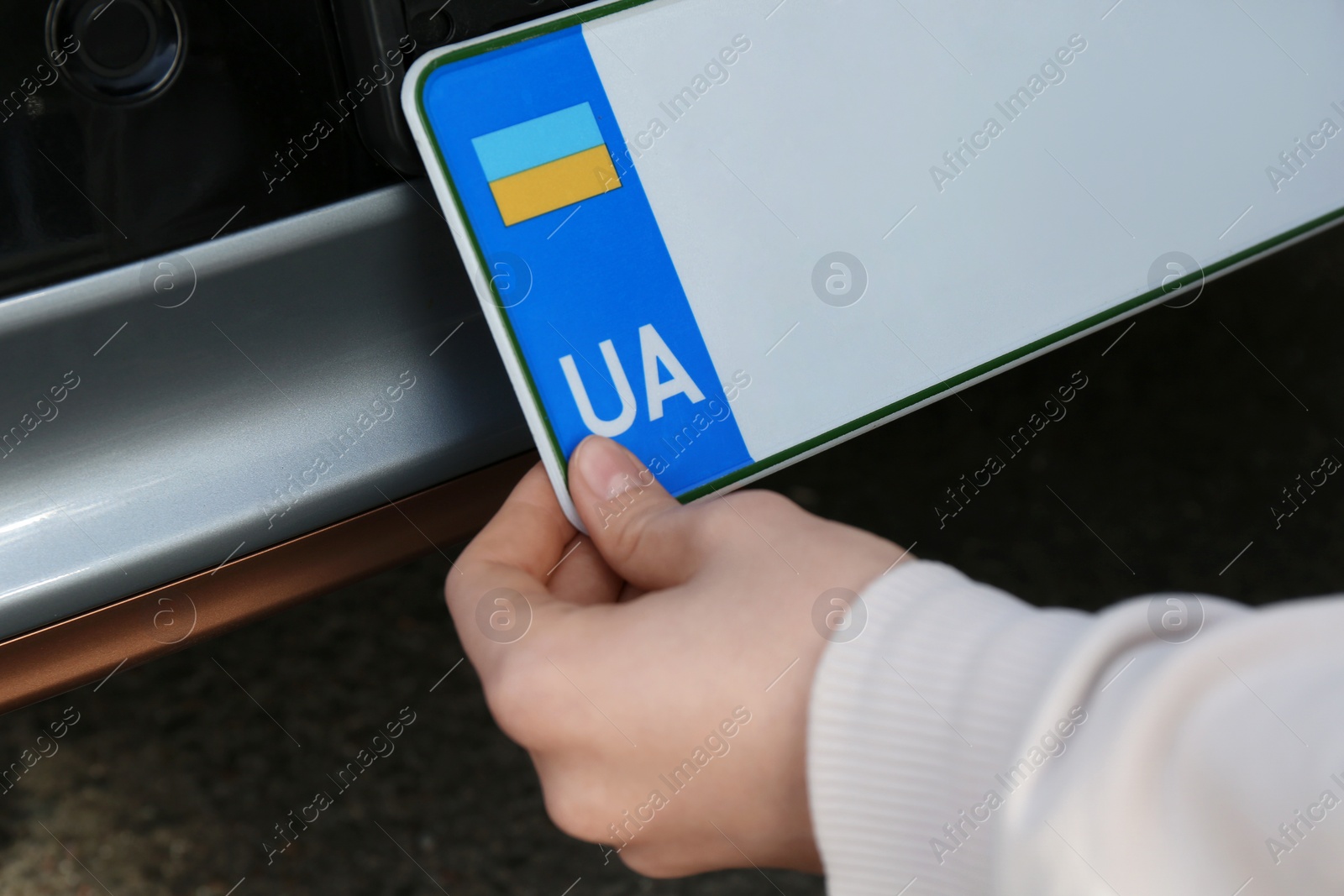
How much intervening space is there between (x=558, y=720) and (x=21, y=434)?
30 cm

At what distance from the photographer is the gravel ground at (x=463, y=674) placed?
996 millimetres

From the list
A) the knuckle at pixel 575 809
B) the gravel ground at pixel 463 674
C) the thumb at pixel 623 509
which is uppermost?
the thumb at pixel 623 509

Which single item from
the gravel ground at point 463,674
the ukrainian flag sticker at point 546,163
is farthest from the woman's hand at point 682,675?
the gravel ground at point 463,674

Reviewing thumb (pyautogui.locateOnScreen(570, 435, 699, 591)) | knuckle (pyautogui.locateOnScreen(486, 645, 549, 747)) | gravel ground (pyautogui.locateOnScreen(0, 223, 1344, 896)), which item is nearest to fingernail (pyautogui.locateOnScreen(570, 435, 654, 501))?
thumb (pyautogui.locateOnScreen(570, 435, 699, 591))

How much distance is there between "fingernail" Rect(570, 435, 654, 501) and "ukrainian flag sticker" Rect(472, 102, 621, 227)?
13cm

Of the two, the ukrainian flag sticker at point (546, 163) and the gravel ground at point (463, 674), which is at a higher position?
the ukrainian flag sticker at point (546, 163)

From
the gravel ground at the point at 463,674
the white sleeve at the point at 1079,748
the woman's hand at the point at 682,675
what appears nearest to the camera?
the white sleeve at the point at 1079,748

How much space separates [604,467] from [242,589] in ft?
0.70

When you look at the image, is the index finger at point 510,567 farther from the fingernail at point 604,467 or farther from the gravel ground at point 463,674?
the gravel ground at point 463,674

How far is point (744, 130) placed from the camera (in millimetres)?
581

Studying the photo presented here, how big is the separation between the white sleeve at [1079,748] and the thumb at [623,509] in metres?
0.12

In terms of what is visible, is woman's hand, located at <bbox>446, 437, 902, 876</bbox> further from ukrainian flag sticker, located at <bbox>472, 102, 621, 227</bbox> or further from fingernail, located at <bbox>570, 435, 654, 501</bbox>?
ukrainian flag sticker, located at <bbox>472, 102, 621, 227</bbox>

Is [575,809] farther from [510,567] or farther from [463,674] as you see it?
[463,674]

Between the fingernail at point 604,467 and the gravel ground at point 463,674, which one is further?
the gravel ground at point 463,674
